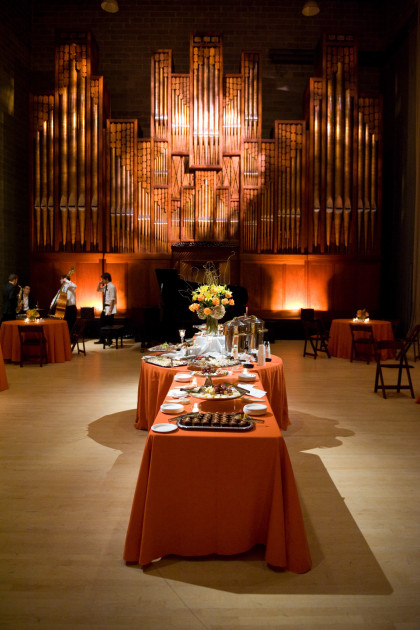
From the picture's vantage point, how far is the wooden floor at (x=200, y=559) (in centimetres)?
213

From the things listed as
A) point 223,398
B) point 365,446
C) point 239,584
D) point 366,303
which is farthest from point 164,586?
point 366,303

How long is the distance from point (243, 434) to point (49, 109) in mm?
11134

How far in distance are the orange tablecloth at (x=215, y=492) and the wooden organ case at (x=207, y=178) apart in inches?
359

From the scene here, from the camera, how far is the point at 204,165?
1129 cm

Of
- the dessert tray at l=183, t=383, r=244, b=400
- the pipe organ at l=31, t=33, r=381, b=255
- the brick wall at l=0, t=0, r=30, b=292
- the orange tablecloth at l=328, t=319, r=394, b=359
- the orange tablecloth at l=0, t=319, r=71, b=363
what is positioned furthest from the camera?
the pipe organ at l=31, t=33, r=381, b=255

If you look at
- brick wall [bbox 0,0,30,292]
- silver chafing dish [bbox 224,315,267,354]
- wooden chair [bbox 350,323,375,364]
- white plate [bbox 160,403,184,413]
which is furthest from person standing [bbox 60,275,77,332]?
white plate [bbox 160,403,184,413]

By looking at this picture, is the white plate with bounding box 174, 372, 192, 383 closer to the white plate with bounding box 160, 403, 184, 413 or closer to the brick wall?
the white plate with bounding box 160, 403, 184, 413

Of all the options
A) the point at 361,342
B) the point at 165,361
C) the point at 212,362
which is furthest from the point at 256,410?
the point at 361,342

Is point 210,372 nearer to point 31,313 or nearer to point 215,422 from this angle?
point 215,422

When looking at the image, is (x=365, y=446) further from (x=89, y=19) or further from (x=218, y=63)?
(x=89, y=19)

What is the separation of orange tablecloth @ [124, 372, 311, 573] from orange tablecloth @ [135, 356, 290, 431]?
1295 mm

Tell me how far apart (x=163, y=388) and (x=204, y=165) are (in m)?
8.32

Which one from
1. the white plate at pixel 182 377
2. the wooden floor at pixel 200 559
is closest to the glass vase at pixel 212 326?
the white plate at pixel 182 377

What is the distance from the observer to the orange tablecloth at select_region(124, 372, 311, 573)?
2.41m
